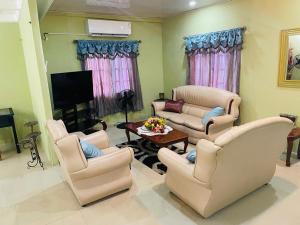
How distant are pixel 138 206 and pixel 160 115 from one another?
271 cm

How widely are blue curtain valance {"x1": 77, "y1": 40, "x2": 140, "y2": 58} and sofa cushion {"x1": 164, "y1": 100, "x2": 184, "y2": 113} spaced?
5.13ft

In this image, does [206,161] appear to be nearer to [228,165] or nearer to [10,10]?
[228,165]

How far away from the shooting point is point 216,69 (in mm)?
4793

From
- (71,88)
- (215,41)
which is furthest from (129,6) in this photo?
(71,88)

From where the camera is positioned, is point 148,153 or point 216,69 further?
point 216,69

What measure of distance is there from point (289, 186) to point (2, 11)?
559 centimetres

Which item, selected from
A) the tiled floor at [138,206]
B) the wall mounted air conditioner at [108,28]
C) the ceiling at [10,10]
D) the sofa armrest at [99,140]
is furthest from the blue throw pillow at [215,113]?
the ceiling at [10,10]

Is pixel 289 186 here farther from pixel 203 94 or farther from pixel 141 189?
pixel 203 94

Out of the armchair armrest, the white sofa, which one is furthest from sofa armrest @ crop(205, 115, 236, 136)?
the armchair armrest

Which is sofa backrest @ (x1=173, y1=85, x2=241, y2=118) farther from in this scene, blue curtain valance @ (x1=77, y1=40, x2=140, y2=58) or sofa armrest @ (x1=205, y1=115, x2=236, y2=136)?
blue curtain valance @ (x1=77, y1=40, x2=140, y2=58)

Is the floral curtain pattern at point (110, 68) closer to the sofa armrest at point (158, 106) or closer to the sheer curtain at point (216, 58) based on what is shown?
the sofa armrest at point (158, 106)

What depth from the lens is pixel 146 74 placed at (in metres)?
6.11

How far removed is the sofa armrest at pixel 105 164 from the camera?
95.0 inches

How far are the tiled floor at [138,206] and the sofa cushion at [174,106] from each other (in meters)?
2.18
